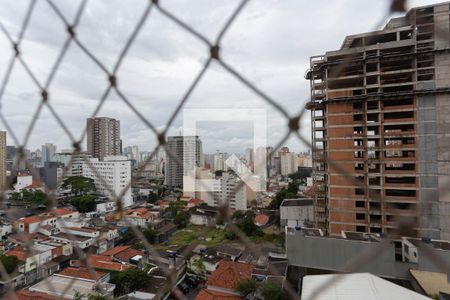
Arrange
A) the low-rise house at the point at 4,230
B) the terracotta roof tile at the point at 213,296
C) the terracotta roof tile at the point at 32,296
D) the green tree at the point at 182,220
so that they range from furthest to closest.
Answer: the green tree at the point at 182,220, the low-rise house at the point at 4,230, the terracotta roof tile at the point at 213,296, the terracotta roof tile at the point at 32,296

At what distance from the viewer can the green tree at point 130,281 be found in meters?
4.63

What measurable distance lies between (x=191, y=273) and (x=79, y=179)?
8.05 m

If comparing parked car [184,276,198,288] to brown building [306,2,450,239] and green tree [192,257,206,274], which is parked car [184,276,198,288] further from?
brown building [306,2,450,239]

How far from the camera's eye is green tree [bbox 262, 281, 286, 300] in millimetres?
3779

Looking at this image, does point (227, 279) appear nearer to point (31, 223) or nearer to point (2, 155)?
point (2, 155)

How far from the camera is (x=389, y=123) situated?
4.84 metres

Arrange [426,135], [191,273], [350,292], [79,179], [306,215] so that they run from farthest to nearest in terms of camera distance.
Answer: [79,179]
[306,215]
[191,273]
[426,135]
[350,292]

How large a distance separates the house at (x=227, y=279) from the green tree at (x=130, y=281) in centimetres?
108

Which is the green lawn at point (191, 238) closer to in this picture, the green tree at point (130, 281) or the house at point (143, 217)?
the house at point (143, 217)

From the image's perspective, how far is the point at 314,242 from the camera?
4316 millimetres

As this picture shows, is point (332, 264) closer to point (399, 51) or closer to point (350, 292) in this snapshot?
point (350, 292)

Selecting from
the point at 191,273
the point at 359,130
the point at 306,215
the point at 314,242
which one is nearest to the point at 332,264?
the point at 314,242

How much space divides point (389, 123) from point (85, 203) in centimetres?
1039

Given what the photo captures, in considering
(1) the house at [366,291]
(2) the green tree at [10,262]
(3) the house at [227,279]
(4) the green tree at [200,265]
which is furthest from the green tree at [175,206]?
(1) the house at [366,291]
